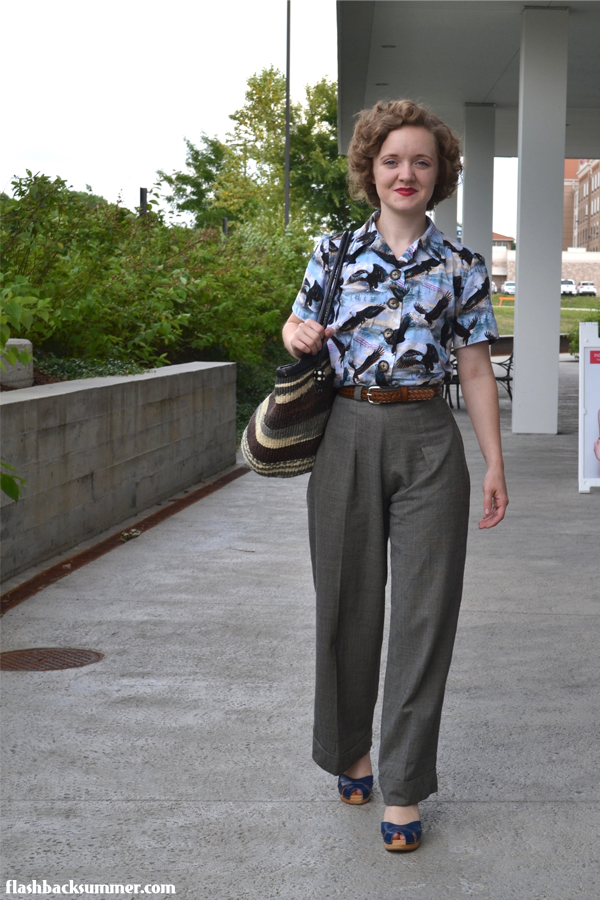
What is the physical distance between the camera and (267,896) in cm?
285

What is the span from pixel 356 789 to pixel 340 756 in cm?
16

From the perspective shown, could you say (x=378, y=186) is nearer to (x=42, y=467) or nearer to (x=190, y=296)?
(x=42, y=467)

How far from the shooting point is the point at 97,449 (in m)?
7.47

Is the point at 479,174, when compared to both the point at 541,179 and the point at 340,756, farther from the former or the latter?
the point at 340,756

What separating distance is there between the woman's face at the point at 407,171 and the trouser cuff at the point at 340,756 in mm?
1623

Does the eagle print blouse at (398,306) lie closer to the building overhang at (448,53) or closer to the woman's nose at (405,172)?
the woman's nose at (405,172)

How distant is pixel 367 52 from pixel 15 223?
29.2 feet

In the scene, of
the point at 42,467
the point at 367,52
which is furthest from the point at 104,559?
the point at 367,52

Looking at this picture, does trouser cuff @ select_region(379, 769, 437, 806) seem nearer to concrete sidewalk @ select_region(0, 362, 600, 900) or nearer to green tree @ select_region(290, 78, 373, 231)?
concrete sidewalk @ select_region(0, 362, 600, 900)

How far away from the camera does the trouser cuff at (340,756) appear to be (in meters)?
3.37

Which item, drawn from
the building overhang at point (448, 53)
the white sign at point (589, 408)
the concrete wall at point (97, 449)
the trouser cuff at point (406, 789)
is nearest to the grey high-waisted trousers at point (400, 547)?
the trouser cuff at point (406, 789)

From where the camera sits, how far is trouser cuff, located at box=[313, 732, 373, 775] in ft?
11.0

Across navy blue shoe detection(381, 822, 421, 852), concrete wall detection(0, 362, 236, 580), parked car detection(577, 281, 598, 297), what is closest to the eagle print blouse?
navy blue shoe detection(381, 822, 421, 852)

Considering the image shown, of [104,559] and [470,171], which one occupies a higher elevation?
[470,171]
